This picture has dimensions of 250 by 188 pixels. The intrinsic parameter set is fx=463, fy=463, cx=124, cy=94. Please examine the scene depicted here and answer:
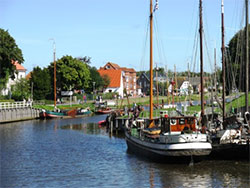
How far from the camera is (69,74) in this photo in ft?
408

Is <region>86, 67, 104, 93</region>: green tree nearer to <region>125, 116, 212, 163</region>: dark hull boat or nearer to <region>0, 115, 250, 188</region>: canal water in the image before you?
<region>0, 115, 250, 188</region>: canal water

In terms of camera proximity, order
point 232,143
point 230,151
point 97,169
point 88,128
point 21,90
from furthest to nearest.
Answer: point 21,90, point 88,128, point 230,151, point 232,143, point 97,169

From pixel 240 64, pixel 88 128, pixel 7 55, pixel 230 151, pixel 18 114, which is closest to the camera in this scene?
pixel 230 151

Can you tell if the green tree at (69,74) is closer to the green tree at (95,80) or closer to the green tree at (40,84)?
the green tree at (40,84)

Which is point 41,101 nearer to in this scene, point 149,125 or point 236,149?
point 149,125

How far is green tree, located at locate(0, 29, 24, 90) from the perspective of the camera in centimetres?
8631

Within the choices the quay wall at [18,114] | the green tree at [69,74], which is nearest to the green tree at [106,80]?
the green tree at [69,74]

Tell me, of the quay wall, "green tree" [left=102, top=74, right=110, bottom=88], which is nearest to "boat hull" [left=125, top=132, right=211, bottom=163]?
the quay wall

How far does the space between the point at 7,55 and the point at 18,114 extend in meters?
12.5

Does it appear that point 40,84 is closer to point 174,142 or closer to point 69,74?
point 69,74

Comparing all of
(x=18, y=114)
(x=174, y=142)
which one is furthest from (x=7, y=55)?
(x=174, y=142)

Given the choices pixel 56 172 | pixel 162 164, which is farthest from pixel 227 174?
pixel 56 172

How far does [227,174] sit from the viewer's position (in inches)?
1258

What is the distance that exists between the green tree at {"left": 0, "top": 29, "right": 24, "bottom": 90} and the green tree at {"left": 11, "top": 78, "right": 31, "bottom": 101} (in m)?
5.16
